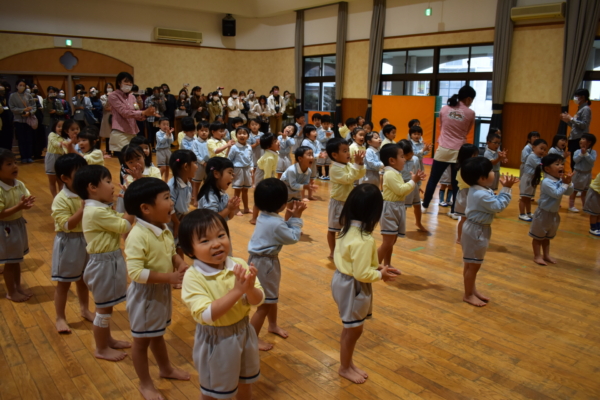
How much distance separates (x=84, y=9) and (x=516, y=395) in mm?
13570

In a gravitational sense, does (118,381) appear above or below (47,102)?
below

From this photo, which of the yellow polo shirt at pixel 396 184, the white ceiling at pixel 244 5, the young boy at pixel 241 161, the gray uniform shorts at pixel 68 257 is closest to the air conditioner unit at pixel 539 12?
the white ceiling at pixel 244 5

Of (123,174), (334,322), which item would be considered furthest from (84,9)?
(334,322)

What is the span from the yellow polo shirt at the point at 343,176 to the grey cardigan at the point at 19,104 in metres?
7.43

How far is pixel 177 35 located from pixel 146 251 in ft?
42.7

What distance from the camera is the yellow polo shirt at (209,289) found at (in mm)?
1705

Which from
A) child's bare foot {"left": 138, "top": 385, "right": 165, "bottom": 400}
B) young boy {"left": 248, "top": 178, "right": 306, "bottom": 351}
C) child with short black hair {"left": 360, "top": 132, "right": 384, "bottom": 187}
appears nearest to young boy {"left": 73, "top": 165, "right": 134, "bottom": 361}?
child's bare foot {"left": 138, "top": 385, "right": 165, "bottom": 400}

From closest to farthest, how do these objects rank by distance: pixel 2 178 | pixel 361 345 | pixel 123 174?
pixel 361 345 < pixel 2 178 < pixel 123 174

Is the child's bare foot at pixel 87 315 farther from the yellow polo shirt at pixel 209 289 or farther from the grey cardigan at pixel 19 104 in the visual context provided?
the grey cardigan at pixel 19 104

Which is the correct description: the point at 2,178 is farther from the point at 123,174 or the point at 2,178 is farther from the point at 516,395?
the point at 516,395

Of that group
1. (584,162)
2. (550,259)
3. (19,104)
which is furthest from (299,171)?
(19,104)

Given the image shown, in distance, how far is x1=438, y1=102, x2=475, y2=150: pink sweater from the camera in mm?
5684

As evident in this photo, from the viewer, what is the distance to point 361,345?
288 cm

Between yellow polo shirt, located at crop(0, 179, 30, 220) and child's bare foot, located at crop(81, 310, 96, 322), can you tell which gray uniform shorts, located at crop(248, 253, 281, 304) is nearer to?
child's bare foot, located at crop(81, 310, 96, 322)
